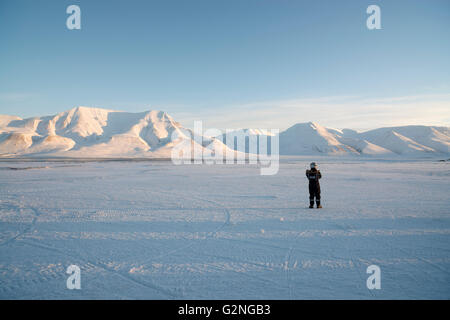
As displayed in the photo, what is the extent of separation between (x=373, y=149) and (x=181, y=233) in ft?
495

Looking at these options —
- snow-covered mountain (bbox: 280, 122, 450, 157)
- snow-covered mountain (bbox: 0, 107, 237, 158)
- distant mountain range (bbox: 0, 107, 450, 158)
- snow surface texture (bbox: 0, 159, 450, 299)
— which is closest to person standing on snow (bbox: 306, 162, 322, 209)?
snow surface texture (bbox: 0, 159, 450, 299)

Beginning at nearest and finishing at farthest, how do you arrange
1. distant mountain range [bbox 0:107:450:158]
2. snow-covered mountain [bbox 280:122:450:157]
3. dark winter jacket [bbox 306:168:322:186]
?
dark winter jacket [bbox 306:168:322:186] → distant mountain range [bbox 0:107:450:158] → snow-covered mountain [bbox 280:122:450:157]

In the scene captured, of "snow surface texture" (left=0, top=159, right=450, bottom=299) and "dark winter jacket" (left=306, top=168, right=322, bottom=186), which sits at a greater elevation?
"dark winter jacket" (left=306, top=168, right=322, bottom=186)

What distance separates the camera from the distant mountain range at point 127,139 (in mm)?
96750

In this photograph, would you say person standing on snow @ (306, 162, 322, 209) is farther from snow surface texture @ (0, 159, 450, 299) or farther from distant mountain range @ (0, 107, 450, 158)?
distant mountain range @ (0, 107, 450, 158)

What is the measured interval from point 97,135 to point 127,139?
63.5 ft

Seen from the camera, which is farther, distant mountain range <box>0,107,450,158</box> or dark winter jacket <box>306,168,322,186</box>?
distant mountain range <box>0,107,450,158</box>

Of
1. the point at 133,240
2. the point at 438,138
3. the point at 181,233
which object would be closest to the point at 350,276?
the point at 181,233

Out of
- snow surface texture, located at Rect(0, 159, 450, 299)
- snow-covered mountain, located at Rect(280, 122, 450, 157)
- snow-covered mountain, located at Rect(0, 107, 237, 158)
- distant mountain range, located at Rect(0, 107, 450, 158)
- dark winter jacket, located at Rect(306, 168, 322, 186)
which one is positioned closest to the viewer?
snow surface texture, located at Rect(0, 159, 450, 299)

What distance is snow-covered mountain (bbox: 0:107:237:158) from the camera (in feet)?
313

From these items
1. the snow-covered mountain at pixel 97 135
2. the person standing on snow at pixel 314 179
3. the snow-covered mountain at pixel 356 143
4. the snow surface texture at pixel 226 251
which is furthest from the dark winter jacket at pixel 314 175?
the snow-covered mountain at pixel 356 143

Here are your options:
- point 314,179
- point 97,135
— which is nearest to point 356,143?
point 97,135

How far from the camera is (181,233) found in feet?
19.7

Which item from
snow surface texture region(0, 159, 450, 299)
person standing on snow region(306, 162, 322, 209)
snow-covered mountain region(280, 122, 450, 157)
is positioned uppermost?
snow-covered mountain region(280, 122, 450, 157)
